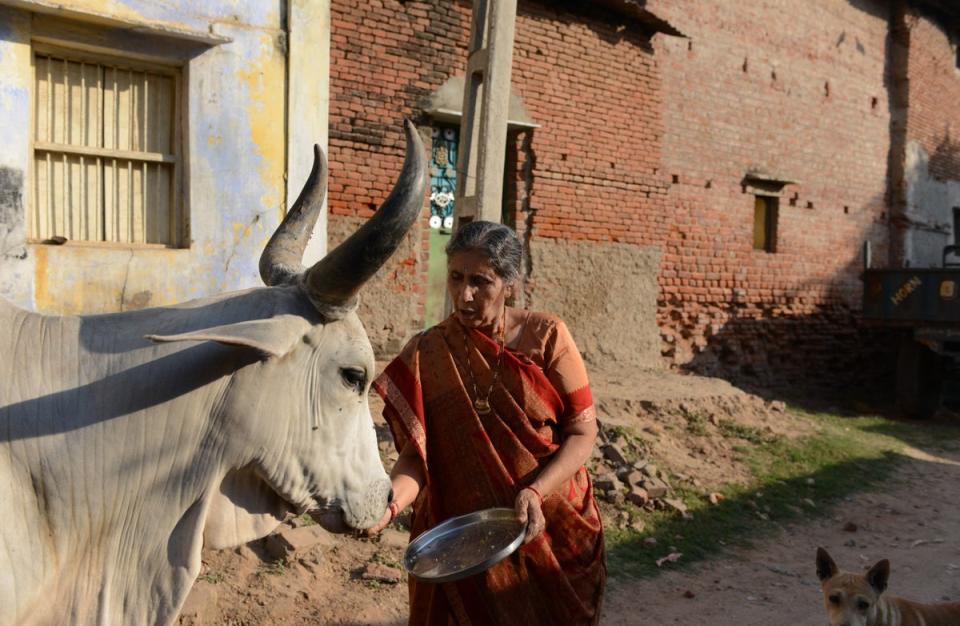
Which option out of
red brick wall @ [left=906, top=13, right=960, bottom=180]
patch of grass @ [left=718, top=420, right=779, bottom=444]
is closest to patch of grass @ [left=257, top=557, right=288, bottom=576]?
patch of grass @ [left=718, top=420, right=779, bottom=444]

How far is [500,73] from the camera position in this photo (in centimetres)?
640

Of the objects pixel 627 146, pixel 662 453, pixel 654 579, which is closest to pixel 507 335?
pixel 654 579

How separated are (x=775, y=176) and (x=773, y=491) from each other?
661cm

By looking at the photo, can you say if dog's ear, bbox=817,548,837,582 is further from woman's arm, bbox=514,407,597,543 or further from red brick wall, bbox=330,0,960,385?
red brick wall, bbox=330,0,960,385

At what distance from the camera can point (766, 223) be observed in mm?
12992

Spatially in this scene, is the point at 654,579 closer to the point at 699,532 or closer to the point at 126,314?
the point at 699,532

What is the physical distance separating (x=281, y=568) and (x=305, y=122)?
3503 millimetres

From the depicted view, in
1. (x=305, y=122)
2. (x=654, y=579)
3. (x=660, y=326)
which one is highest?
(x=305, y=122)

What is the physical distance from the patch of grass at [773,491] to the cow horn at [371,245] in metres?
4.00

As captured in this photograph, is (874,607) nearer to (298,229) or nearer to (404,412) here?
(404,412)

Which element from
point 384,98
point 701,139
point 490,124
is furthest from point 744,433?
point 384,98

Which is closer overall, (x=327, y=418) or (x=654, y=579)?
(x=327, y=418)

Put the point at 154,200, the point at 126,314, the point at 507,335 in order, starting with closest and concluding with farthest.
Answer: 1. the point at 126,314
2. the point at 507,335
3. the point at 154,200

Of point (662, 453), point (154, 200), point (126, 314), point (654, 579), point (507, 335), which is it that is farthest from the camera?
point (662, 453)
